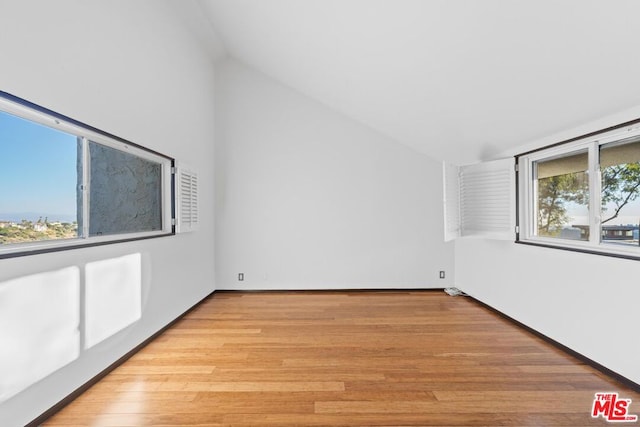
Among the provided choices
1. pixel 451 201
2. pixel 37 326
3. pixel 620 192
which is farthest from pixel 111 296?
pixel 620 192

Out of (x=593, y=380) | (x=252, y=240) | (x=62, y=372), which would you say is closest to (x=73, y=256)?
(x=62, y=372)

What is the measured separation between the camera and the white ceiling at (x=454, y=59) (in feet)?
5.60

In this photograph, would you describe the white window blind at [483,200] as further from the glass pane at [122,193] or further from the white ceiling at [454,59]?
the glass pane at [122,193]

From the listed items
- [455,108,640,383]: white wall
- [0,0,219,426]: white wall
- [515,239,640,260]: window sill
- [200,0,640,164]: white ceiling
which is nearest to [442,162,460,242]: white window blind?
[200,0,640,164]: white ceiling

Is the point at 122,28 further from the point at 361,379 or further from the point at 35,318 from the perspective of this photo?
the point at 361,379

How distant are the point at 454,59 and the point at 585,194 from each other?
1689 millimetres

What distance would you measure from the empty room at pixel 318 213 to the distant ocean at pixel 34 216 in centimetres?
1

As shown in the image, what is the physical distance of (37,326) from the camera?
171 centimetres

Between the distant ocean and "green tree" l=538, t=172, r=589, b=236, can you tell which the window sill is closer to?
"green tree" l=538, t=172, r=589, b=236

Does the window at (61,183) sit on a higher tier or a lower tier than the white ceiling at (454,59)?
lower

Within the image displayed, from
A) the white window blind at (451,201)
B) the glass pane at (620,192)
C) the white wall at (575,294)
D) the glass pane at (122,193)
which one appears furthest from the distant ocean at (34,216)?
the glass pane at (620,192)

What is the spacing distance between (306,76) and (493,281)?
11.7 feet

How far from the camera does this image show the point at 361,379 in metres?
2.20

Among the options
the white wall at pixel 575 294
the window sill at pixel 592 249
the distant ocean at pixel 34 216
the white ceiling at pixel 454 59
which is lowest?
the white wall at pixel 575 294
